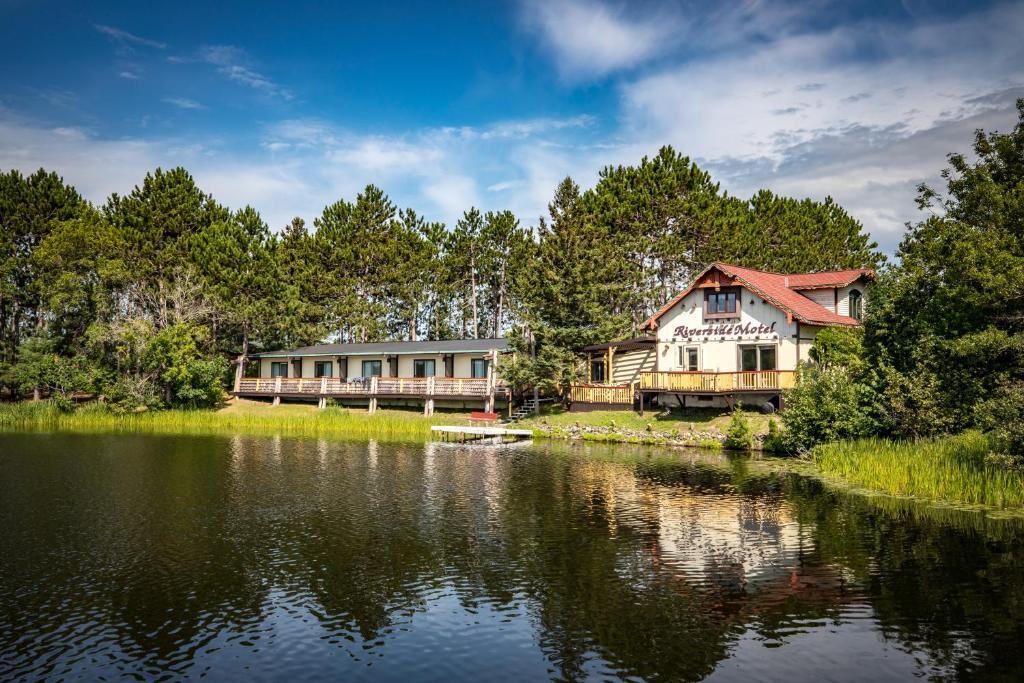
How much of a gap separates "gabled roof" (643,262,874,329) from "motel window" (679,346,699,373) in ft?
8.74

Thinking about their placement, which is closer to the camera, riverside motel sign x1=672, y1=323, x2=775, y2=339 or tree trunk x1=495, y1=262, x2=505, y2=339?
riverside motel sign x1=672, y1=323, x2=775, y2=339

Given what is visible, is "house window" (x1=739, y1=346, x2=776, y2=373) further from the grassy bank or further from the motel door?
the grassy bank

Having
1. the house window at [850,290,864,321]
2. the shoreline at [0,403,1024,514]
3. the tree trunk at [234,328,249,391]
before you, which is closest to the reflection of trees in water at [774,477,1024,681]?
the shoreline at [0,403,1024,514]

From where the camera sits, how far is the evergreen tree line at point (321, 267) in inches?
2104

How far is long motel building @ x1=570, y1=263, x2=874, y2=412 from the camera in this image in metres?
41.7

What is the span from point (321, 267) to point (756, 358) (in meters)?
44.1

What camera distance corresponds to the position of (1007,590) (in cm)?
1470

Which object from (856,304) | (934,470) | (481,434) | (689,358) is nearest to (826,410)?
(934,470)

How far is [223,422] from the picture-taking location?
51.3 meters

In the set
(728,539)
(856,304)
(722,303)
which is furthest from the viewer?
(856,304)

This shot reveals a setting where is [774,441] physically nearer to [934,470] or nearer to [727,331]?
[727,331]

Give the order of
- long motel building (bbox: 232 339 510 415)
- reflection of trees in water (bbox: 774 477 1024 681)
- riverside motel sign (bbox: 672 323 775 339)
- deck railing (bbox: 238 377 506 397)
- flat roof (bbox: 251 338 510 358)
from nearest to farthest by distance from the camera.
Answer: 1. reflection of trees in water (bbox: 774 477 1024 681)
2. riverside motel sign (bbox: 672 323 775 339)
3. deck railing (bbox: 238 377 506 397)
4. long motel building (bbox: 232 339 510 415)
5. flat roof (bbox: 251 338 510 358)

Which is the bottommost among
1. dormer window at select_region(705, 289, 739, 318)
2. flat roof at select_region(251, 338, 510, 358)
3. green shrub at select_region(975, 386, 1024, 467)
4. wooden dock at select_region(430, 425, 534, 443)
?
wooden dock at select_region(430, 425, 534, 443)

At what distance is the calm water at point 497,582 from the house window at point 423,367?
3033 cm
